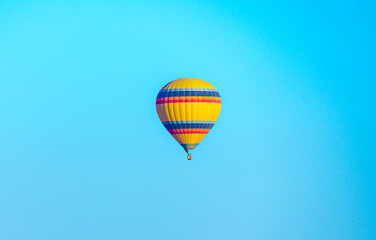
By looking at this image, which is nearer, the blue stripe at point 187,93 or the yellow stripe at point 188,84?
the blue stripe at point 187,93

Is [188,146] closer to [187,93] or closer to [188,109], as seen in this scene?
[188,109]

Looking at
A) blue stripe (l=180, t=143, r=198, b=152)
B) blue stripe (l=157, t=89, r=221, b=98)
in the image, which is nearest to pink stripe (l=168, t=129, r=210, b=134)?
blue stripe (l=180, t=143, r=198, b=152)

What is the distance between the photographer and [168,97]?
285 feet

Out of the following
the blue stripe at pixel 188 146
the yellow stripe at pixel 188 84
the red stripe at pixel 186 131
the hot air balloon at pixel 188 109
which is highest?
the yellow stripe at pixel 188 84

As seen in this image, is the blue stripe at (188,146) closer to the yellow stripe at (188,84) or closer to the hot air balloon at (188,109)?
the hot air balloon at (188,109)

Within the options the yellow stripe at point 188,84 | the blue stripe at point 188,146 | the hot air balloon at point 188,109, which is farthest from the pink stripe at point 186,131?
the yellow stripe at point 188,84

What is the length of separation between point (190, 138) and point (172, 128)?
1573mm

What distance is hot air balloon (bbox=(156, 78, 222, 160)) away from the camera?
8638 cm

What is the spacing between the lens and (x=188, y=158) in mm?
86625

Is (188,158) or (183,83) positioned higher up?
(183,83)

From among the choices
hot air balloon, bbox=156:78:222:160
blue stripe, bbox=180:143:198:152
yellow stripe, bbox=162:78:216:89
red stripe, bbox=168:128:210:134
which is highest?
yellow stripe, bbox=162:78:216:89

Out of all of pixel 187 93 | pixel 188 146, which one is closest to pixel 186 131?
pixel 188 146

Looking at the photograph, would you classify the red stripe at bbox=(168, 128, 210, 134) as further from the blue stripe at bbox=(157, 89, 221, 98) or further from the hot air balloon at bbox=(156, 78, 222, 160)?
the blue stripe at bbox=(157, 89, 221, 98)

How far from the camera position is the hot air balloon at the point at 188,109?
283ft
